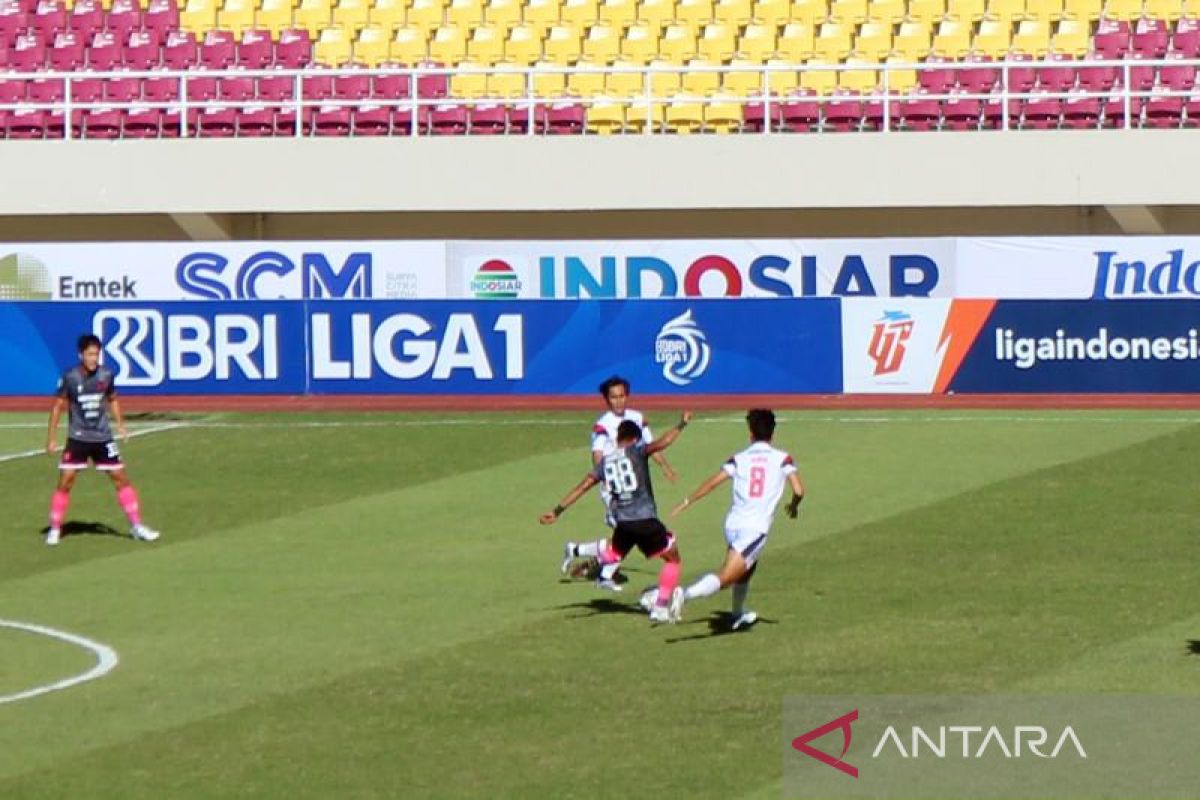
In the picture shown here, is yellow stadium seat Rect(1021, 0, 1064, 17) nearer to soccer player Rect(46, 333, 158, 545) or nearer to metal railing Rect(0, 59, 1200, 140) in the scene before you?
metal railing Rect(0, 59, 1200, 140)

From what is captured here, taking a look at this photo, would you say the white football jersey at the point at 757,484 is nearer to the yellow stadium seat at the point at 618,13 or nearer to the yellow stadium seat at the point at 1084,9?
the yellow stadium seat at the point at 1084,9

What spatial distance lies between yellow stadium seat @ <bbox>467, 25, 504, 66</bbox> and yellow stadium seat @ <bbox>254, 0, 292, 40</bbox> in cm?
346

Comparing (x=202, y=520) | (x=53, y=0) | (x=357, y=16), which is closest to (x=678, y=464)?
(x=202, y=520)

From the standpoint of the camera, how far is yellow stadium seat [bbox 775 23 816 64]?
40.9 m

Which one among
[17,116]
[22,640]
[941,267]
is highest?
[17,116]

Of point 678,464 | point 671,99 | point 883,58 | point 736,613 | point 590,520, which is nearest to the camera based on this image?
point 736,613

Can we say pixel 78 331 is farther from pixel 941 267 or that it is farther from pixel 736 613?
pixel 736 613

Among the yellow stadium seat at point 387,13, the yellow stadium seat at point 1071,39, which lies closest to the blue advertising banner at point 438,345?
the yellow stadium seat at point 1071,39

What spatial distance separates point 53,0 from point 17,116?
388cm

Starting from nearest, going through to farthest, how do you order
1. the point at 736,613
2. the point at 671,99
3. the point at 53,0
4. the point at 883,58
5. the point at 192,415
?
the point at 736,613 < the point at 192,415 < the point at 671,99 < the point at 883,58 < the point at 53,0

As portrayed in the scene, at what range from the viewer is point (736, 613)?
19.4 metres

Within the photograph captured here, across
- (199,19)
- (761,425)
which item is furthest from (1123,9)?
(761,425)

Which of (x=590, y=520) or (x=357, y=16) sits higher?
(x=357, y=16)

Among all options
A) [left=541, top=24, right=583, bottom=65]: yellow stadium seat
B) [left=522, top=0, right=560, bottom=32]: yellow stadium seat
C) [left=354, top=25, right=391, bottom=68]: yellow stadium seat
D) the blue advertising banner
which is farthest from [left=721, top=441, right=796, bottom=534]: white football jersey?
[left=522, top=0, right=560, bottom=32]: yellow stadium seat
